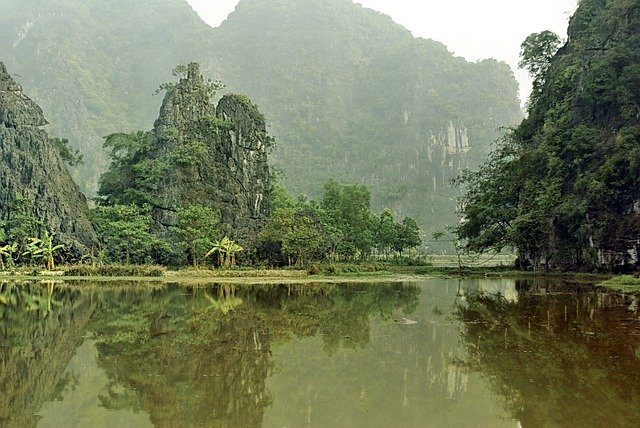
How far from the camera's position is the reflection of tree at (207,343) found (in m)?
7.76

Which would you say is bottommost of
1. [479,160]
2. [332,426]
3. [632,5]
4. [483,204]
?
[332,426]

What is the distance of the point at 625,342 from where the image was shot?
40.6ft

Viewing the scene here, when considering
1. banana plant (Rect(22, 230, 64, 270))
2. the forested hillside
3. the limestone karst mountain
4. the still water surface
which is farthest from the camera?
the forested hillside

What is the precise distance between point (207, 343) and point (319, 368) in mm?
3280

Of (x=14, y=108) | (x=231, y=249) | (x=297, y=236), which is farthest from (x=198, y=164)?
(x=14, y=108)

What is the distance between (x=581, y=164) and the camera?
4172 centimetres

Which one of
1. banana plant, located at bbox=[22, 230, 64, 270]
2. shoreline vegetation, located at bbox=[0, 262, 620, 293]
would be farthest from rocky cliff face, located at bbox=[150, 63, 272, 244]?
shoreline vegetation, located at bbox=[0, 262, 620, 293]

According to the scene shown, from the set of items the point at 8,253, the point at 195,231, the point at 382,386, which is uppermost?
the point at 195,231

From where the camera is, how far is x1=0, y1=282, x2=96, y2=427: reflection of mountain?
7793mm

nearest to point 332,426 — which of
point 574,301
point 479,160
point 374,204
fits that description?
point 574,301

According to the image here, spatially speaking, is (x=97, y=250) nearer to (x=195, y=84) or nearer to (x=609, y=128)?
(x=195, y=84)

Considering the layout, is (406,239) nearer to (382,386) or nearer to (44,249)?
(44,249)

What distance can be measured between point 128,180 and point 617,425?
59.2 metres

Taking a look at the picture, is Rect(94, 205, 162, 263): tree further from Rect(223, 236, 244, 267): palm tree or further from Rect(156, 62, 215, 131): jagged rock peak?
Rect(156, 62, 215, 131): jagged rock peak
